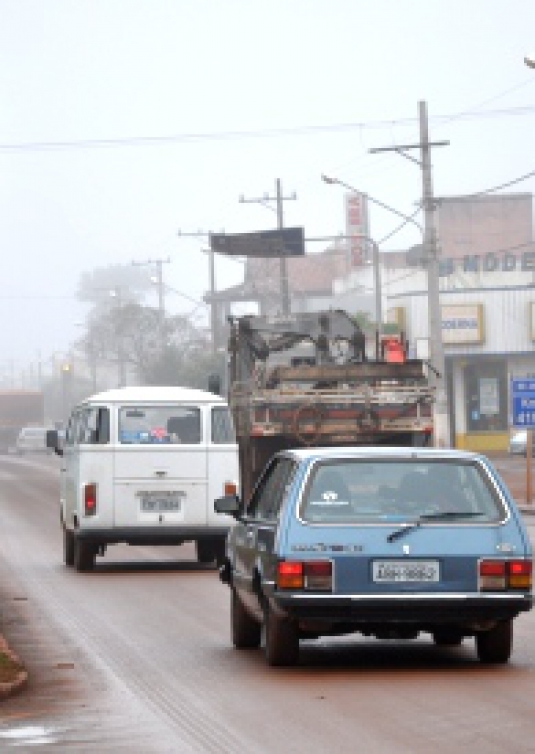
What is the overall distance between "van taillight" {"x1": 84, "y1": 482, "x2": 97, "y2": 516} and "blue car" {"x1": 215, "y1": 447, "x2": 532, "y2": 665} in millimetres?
10415

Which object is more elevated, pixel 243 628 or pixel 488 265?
pixel 488 265

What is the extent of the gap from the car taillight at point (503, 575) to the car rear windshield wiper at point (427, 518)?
42 centimetres

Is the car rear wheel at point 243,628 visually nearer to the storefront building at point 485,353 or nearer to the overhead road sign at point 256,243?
the storefront building at point 485,353

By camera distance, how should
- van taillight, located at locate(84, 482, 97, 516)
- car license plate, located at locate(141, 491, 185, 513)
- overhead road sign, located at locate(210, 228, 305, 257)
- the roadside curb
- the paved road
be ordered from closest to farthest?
the paved road, the roadside curb, van taillight, located at locate(84, 482, 97, 516), car license plate, located at locate(141, 491, 185, 513), overhead road sign, located at locate(210, 228, 305, 257)

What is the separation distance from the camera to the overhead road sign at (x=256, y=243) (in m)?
94.1

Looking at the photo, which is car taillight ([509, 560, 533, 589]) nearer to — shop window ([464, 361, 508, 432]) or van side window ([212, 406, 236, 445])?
van side window ([212, 406, 236, 445])

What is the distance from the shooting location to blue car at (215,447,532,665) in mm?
13359

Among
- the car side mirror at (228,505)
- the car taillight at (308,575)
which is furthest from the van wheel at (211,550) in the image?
the car taillight at (308,575)

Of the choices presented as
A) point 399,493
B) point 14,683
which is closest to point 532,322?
point 399,493

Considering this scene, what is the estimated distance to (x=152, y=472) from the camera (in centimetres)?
2477

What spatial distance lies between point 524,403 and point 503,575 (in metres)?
27.3

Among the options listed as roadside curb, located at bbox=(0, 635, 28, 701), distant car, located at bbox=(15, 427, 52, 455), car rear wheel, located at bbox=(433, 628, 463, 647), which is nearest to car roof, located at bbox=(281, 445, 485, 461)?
car rear wheel, located at bbox=(433, 628, 463, 647)

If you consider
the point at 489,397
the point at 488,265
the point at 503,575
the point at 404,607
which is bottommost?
the point at 404,607

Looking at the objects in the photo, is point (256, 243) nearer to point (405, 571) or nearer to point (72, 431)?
point (72, 431)
